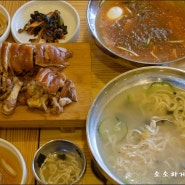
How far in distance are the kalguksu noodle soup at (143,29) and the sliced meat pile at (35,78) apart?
0.33 m

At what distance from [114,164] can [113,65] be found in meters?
0.67

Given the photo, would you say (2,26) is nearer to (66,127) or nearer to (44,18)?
(44,18)

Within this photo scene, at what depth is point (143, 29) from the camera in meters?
2.17

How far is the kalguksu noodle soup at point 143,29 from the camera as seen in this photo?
6.79 ft

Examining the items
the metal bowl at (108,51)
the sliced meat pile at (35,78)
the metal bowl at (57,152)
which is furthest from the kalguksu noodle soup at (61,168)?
the metal bowl at (108,51)

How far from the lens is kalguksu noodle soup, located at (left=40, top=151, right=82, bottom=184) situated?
1.62 m

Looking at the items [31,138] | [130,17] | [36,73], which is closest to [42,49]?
[36,73]

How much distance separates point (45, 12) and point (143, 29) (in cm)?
65

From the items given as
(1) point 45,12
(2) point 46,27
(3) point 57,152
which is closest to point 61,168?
A: (3) point 57,152

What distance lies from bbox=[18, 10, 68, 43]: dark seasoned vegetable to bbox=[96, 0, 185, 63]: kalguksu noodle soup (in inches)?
9.0

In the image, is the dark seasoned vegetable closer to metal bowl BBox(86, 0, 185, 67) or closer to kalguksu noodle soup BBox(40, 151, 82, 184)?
metal bowl BBox(86, 0, 185, 67)

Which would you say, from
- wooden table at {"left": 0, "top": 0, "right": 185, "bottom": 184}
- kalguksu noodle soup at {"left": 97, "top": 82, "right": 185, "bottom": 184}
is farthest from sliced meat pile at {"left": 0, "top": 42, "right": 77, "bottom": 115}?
kalguksu noodle soup at {"left": 97, "top": 82, "right": 185, "bottom": 184}

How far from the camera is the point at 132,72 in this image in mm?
1856

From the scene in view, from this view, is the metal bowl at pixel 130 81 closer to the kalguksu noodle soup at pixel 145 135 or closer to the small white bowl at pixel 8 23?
the kalguksu noodle soup at pixel 145 135
